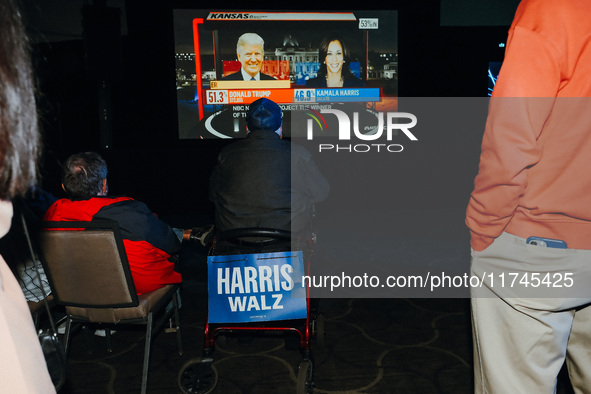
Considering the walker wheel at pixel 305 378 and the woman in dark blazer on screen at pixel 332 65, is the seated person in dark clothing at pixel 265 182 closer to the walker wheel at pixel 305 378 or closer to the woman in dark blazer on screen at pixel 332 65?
the walker wheel at pixel 305 378

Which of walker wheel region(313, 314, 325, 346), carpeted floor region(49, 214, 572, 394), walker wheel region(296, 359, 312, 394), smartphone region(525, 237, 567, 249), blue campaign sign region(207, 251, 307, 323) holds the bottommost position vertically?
carpeted floor region(49, 214, 572, 394)

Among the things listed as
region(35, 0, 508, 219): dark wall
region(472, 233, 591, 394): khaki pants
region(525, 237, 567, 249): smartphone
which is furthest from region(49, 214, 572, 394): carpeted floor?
region(35, 0, 508, 219): dark wall

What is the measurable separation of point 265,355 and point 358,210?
144 inches

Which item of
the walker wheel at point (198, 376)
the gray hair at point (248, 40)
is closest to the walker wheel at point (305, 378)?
the walker wheel at point (198, 376)

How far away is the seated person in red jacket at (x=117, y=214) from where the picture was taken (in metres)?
2.12

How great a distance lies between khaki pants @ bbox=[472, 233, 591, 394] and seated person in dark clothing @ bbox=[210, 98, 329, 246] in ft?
3.94

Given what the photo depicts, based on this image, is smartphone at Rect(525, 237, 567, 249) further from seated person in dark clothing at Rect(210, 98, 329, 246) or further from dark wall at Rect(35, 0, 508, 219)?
dark wall at Rect(35, 0, 508, 219)

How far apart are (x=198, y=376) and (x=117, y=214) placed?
846 mm

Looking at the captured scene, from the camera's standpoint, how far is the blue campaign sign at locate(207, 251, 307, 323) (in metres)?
2.15

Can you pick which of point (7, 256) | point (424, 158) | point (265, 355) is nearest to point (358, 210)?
point (424, 158)

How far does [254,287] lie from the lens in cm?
214

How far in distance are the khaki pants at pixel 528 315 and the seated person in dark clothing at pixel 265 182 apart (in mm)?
1199

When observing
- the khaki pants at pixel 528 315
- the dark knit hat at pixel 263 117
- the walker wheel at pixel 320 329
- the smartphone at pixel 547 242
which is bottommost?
the walker wheel at pixel 320 329

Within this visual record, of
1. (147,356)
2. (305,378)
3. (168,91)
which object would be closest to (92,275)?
(147,356)
